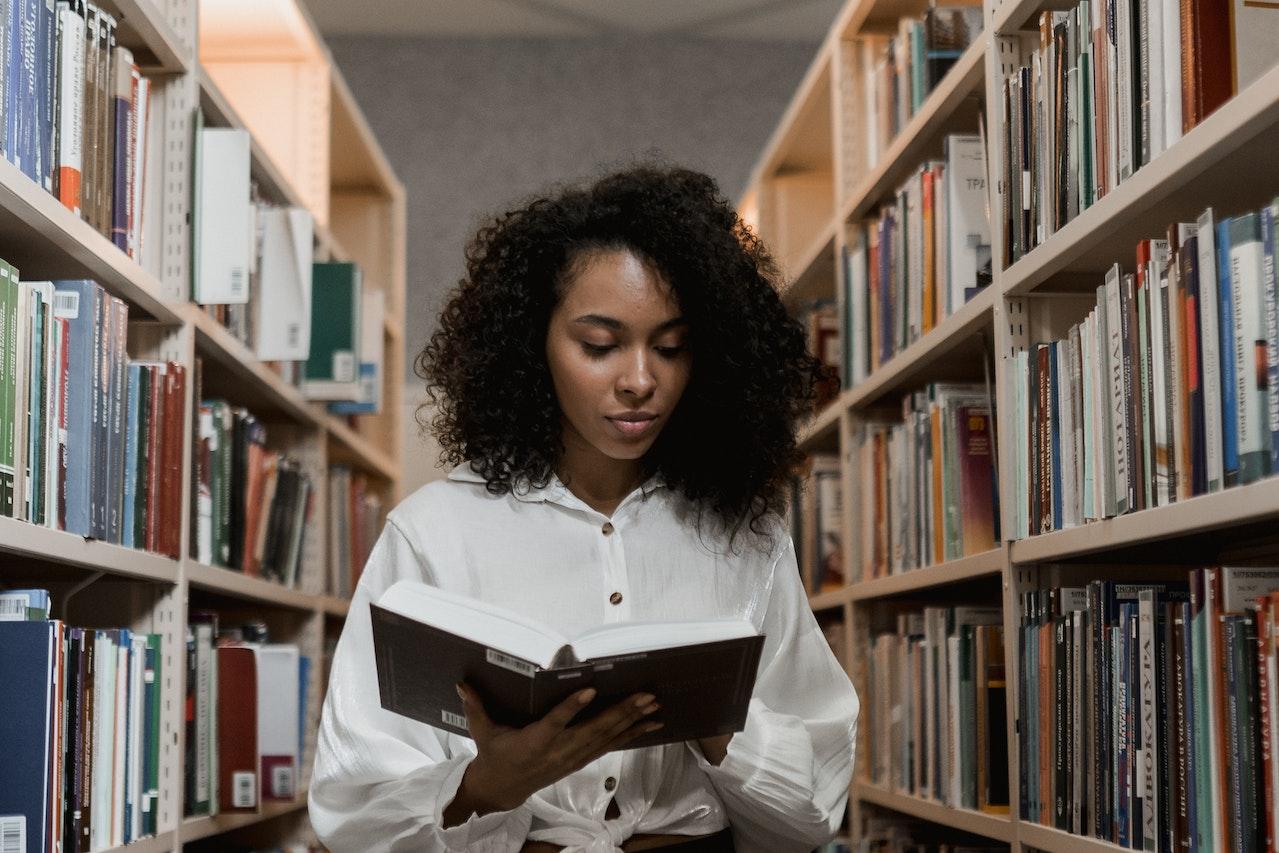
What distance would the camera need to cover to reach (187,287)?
2084 millimetres

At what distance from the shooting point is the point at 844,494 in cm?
283

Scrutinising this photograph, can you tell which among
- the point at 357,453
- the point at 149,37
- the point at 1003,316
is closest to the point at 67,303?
the point at 149,37

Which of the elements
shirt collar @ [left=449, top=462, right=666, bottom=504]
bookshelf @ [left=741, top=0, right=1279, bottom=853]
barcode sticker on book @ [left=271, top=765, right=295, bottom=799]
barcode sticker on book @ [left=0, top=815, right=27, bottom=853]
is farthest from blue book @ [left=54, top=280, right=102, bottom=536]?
barcode sticker on book @ [left=271, top=765, right=295, bottom=799]

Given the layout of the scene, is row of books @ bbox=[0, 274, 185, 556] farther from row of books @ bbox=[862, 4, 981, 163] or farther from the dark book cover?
row of books @ bbox=[862, 4, 981, 163]

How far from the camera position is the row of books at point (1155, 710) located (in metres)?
1.24

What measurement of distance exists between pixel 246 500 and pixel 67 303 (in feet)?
3.18

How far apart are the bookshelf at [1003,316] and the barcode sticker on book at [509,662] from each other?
61cm

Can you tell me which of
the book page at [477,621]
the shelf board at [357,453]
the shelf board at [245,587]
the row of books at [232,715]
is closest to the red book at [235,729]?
the row of books at [232,715]

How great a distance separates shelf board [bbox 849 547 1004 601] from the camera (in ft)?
6.30

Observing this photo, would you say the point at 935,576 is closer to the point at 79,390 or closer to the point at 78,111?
the point at 79,390

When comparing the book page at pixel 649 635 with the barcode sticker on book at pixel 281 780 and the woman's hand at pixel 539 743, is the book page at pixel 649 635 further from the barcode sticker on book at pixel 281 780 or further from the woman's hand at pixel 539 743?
the barcode sticker on book at pixel 281 780

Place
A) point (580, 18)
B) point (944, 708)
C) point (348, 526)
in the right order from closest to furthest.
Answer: point (944, 708), point (348, 526), point (580, 18)

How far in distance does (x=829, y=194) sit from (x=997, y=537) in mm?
1925

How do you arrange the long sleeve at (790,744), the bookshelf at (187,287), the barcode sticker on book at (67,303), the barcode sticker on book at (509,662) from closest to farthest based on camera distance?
the barcode sticker on book at (509,662), the long sleeve at (790,744), the barcode sticker on book at (67,303), the bookshelf at (187,287)
